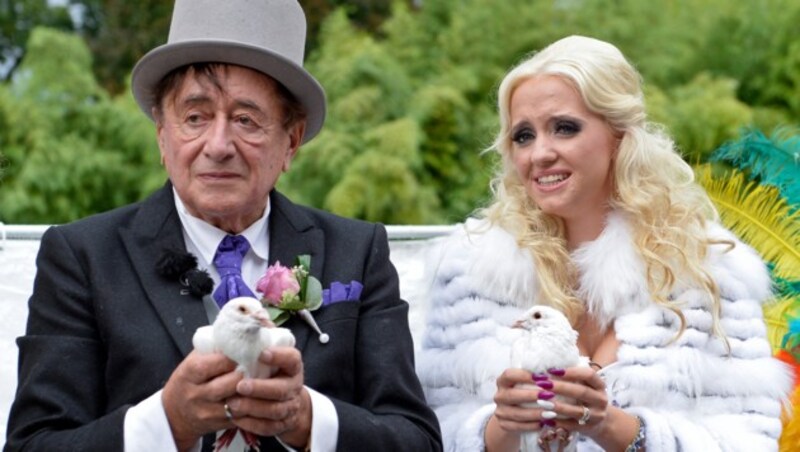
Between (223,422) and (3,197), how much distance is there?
4828 millimetres

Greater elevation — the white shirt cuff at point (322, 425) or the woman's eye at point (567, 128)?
the woman's eye at point (567, 128)

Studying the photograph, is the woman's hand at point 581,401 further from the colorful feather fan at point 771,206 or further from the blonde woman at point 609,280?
the colorful feather fan at point 771,206

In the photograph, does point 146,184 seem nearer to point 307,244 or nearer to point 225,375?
point 307,244

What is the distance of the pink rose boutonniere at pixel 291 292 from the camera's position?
2.75 meters

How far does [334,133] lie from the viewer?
283 inches

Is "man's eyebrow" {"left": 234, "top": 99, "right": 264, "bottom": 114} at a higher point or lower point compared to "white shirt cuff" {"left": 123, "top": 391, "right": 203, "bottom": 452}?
higher

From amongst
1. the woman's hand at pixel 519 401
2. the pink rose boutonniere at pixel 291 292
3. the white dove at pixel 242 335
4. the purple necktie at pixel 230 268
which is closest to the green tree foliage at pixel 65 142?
the purple necktie at pixel 230 268

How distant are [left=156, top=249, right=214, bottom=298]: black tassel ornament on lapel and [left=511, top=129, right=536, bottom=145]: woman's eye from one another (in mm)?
951

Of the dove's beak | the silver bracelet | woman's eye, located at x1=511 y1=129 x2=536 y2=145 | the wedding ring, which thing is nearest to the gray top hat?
woman's eye, located at x1=511 y1=129 x2=536 y2=145

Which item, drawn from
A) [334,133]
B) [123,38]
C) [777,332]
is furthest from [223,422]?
[123,38]

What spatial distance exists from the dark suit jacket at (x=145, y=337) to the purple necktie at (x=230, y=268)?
59 millimetres

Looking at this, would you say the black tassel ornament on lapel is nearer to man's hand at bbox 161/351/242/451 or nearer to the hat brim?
man's hand at bbox 161/351/242/451

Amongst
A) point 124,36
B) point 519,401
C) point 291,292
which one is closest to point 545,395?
point 519,401

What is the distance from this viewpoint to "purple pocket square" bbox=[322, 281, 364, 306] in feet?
9.71
